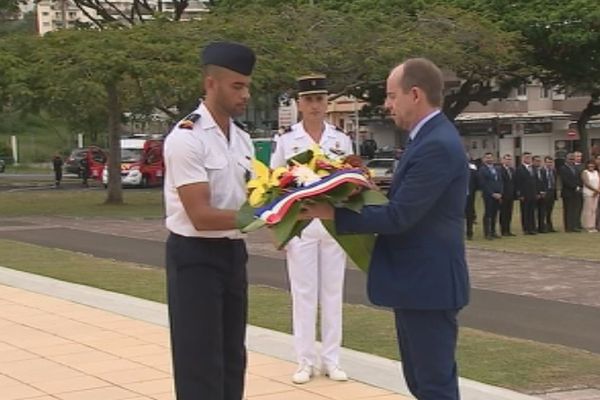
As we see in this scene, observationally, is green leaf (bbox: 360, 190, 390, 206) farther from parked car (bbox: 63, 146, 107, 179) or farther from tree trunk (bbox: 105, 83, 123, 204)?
parked car (bbox: 63, 146, 107, 179)

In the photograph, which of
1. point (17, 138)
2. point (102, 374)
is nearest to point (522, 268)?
point (102, 374)

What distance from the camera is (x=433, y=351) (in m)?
4.64

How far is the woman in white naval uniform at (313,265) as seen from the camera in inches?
283

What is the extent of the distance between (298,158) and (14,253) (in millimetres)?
12977

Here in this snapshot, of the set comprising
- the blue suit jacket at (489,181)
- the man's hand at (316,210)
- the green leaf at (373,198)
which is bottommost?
the blue suit jacket at (489,181)

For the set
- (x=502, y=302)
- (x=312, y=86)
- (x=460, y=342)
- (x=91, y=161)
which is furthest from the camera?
(x=91, y=161)

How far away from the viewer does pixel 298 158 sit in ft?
15.9

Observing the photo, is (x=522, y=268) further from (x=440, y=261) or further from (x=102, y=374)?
(x=440, y=261)

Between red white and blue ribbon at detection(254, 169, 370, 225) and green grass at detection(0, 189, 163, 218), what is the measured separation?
75.3 feet

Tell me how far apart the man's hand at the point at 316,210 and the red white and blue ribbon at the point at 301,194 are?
52 millimetres

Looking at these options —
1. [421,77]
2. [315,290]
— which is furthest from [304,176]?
[315,290]

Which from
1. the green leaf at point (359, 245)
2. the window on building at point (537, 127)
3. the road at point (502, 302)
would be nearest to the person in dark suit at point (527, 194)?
the road at point (502, 302)

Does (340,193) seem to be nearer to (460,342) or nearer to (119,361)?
(119,361)

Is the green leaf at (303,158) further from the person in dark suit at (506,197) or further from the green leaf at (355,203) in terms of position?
the person in dark suit at (506,197)
